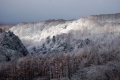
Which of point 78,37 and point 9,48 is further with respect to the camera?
point 78,37

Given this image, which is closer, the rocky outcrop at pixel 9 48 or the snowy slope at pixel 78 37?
the rocky outcrop at pixel 9 48

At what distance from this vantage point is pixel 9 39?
1784 cm

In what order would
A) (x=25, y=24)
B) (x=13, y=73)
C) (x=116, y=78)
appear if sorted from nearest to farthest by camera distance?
(x=116, y=78) < (x=13, y=73) < (x=25, y=24)

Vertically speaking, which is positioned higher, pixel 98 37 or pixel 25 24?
pixel 25 24

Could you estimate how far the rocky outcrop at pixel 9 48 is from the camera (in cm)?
1475

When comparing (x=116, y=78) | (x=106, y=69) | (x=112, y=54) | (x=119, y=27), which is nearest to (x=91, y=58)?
(x=112, y=54)

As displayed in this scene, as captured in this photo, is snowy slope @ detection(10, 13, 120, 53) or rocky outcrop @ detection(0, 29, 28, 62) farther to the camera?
snowy slope @ detection(10, 13, 120, 53)

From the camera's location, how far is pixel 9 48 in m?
16.7

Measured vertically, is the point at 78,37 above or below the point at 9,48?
above

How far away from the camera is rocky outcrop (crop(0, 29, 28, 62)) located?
14751mm

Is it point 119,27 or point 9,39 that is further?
point 119,27

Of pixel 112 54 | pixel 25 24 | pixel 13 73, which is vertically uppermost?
pixel 25 24

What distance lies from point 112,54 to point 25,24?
40.9 m

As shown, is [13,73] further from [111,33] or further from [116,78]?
[111,33]
